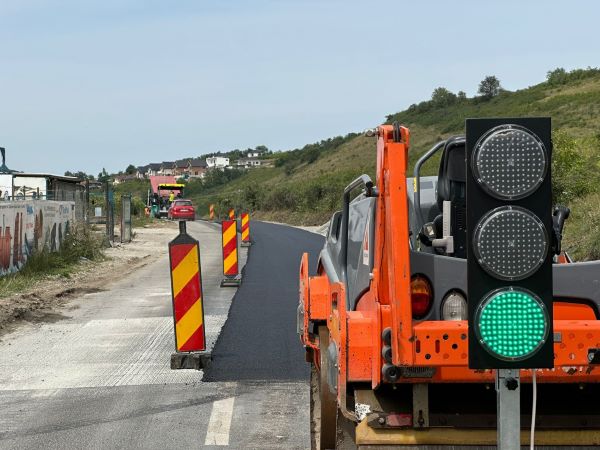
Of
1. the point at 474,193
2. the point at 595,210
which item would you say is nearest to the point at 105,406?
the point at 474,193

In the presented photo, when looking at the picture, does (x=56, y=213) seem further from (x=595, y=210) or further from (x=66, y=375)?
(x=66, y=375)

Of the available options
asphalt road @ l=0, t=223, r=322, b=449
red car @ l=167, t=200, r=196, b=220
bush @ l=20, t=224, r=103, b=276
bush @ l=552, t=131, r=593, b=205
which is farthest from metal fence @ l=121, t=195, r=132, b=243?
red car @ l=167, t=200, r=196, b=220

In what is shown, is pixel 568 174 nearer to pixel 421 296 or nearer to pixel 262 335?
pixel 262 335

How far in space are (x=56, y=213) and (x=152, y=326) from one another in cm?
1175

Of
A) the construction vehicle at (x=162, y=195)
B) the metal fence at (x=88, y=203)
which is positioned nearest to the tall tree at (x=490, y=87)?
the construction vehicle at (x=162, y=195)

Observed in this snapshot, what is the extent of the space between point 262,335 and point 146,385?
3.04m

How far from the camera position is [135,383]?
852 centimetres

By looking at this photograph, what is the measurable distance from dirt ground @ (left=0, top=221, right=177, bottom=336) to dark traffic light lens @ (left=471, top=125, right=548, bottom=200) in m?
9.76

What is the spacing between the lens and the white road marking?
21.6 feet

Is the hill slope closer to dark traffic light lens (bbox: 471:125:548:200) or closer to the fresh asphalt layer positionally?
the fresh asphalt layer

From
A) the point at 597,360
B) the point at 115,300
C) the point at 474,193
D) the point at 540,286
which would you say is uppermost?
the point at 474,193

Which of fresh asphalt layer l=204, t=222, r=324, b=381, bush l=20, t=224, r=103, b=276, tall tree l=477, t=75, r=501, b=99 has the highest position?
tall tree l=477, t=75, r=501, b=99

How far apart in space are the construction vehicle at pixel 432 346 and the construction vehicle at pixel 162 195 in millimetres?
71130

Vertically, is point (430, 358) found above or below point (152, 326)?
above
